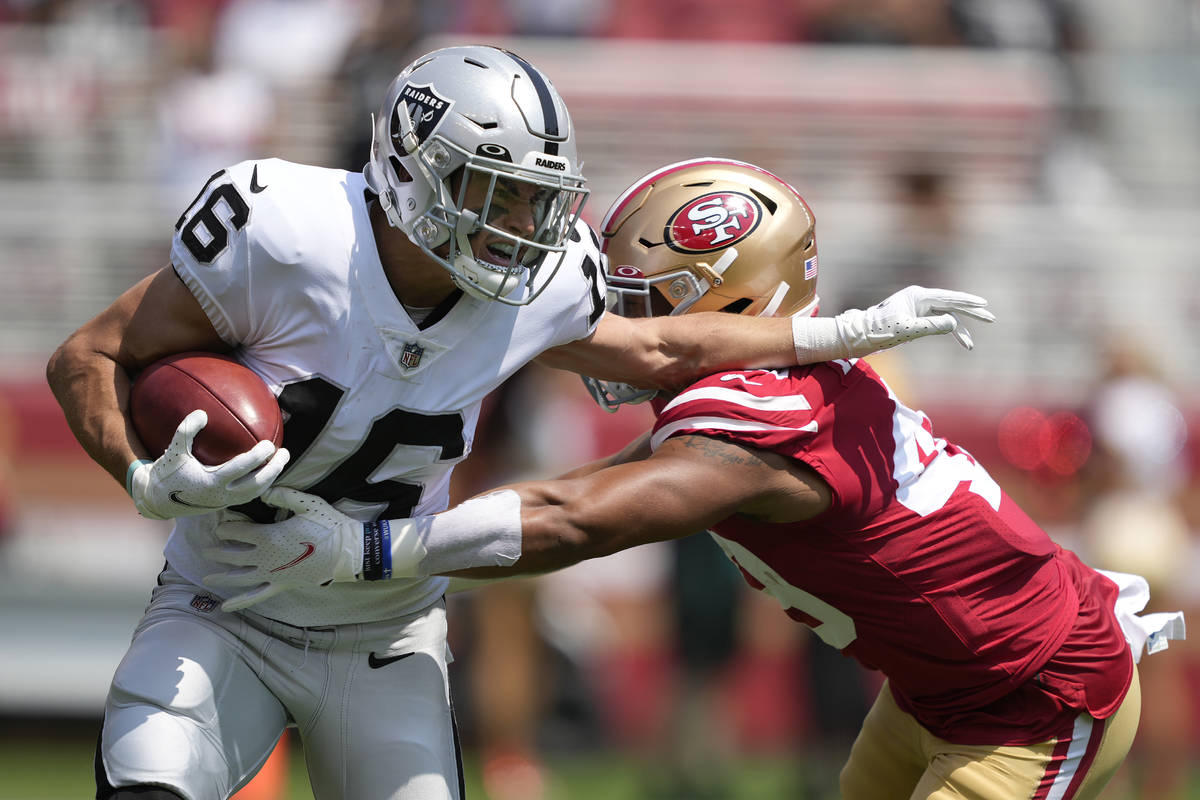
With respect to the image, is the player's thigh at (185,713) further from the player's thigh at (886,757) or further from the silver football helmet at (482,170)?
the player's thigh at (886,757)

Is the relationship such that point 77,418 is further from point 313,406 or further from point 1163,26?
point 1163,26

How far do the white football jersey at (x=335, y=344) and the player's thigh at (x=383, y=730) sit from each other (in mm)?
97

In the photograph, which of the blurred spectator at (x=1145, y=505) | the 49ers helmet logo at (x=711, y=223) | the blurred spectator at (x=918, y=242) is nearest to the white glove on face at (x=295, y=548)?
the 49ers helmet logo at (x=711, y=223)

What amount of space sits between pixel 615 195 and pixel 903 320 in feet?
17.1

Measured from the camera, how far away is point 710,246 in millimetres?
3189

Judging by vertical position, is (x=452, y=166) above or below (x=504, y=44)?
above

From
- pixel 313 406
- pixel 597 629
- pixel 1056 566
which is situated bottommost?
pixel 597 629

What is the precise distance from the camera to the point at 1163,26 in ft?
33.6

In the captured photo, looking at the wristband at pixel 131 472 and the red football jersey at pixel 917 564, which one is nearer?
the wristband at pixel 131 472

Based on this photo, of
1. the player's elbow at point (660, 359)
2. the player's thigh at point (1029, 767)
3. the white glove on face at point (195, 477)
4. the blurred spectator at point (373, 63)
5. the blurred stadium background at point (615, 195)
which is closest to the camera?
the white glove on face at point (195, 477)

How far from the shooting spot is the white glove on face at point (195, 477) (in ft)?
8.54

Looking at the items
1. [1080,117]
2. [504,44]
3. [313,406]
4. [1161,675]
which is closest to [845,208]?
[1080,117]

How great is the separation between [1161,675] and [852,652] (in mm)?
3474

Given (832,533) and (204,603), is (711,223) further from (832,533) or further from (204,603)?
(204,603)
